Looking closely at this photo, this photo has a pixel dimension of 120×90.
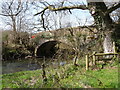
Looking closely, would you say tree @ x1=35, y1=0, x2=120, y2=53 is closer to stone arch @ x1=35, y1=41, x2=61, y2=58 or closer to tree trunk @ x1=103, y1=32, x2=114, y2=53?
tree trunk @ x1=103, y1=32, x2=114, y2=53

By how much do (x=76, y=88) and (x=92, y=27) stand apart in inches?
266

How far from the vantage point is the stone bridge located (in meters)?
11.1

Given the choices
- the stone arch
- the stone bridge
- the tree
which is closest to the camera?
the tree

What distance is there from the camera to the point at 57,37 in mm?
15383

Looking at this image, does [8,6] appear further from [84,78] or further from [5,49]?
[84,78]

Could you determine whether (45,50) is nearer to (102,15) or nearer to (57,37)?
(57,37)

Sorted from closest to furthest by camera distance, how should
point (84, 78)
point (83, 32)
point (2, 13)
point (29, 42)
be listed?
point (84, 78) → point (83, 32) → point (2, 13) → point (29, 42)

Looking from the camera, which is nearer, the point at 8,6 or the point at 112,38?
the point at 112,38

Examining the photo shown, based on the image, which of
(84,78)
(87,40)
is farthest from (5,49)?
(84,78)

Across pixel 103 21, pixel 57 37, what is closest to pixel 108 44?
pixel 103 21

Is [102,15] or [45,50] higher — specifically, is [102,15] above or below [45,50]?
above

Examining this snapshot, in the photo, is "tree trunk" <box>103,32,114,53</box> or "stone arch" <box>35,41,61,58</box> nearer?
"tree trunk" <box>103,32,114,53</box>

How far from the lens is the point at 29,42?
1792cm

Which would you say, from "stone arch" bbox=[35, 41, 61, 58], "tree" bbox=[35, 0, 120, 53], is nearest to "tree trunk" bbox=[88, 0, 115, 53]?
"tree" bbox=[35, 0, 120, 53]
